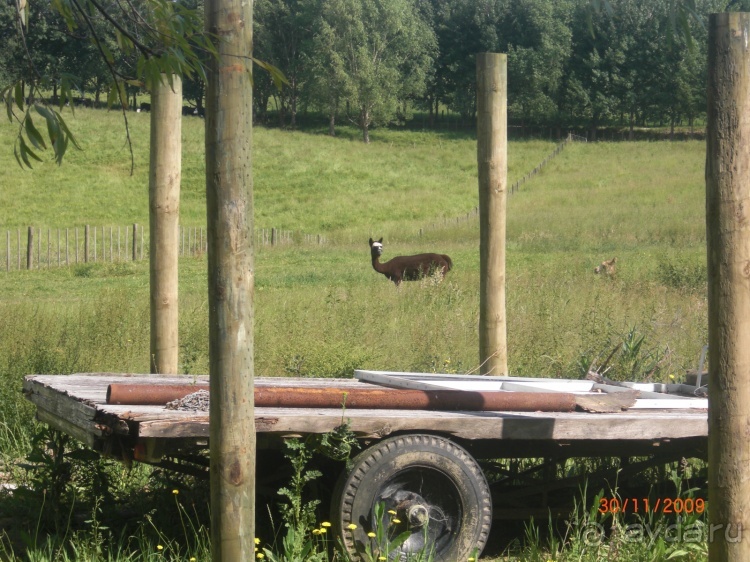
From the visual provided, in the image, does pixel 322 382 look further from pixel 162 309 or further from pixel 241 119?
pixel 241 119

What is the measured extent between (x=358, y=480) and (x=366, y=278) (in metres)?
15.5

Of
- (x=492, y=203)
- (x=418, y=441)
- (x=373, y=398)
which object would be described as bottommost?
(x=418, y=441)

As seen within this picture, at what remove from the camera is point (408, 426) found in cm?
480

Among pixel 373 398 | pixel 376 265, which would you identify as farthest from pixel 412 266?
pixel 373 398

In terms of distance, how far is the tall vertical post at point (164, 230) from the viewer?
7340mm

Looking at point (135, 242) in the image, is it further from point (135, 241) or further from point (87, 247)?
point (87, 247)

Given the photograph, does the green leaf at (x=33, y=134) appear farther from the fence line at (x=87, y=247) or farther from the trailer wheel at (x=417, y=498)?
the fence line at (x=87, y=247)

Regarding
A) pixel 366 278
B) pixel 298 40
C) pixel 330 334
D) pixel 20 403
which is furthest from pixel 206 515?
pixel 298 40

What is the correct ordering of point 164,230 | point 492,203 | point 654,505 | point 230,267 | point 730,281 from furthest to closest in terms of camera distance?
Answer: point 492,203
point 164,230
point 654,505
point 730,281
point 230,267

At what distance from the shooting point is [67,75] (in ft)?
11.1

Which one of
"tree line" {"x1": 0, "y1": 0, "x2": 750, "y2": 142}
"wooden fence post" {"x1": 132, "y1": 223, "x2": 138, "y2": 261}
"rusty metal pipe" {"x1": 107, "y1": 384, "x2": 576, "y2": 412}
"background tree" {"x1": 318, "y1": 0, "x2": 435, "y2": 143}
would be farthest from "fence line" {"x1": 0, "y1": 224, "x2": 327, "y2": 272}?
"background tree" {"x1": 318, "y1": 0, "x2": 435, "y2": 143}

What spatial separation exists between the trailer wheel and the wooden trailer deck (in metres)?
0.11

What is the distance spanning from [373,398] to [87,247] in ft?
81.9

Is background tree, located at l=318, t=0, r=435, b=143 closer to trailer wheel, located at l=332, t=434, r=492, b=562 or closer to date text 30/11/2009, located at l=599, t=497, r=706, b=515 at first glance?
date text 30/11/2009, located at l=599, t=497, r=706, b=515
